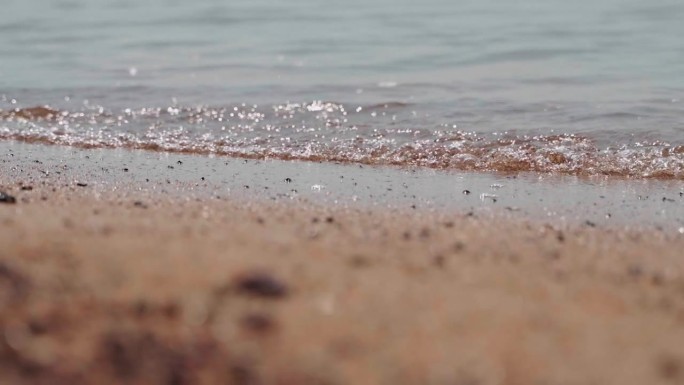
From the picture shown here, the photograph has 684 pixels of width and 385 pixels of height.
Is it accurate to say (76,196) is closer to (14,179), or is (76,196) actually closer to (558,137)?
(14,179)

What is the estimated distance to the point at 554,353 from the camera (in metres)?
2.91

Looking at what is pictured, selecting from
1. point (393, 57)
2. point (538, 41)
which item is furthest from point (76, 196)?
point (538, 41)

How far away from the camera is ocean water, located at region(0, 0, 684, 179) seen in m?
9.03

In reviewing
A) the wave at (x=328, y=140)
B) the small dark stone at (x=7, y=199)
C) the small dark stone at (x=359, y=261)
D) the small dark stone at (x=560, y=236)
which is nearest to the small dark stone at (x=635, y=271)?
the small dark stone at (x=560, y=236)

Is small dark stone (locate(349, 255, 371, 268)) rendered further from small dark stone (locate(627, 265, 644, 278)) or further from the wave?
the wave

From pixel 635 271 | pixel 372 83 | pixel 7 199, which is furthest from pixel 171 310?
pixel 372 83

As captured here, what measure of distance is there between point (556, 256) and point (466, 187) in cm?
301

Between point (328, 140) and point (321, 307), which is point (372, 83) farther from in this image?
point (321, 307)

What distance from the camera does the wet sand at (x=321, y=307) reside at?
283 cm

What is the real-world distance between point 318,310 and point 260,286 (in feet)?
0.80

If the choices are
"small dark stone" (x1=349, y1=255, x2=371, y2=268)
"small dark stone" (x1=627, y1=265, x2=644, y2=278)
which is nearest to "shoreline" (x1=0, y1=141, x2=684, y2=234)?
"small dark stone" (x1=627, y1=265, x2=644, y2=278)

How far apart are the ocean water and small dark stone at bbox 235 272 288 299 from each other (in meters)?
5.20

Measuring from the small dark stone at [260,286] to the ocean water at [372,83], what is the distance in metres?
5.20

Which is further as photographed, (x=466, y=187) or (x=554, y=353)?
(x=466, y=187)
